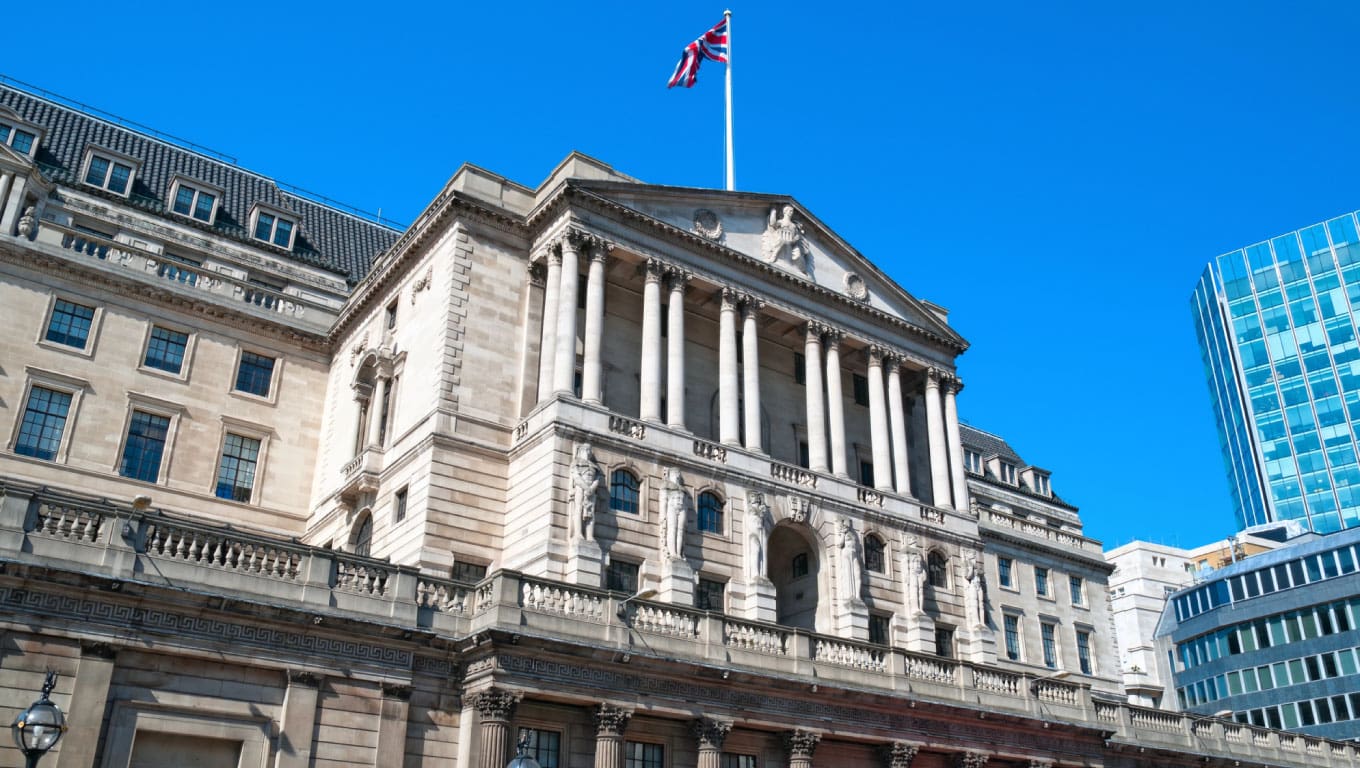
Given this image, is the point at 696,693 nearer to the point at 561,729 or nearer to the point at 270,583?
the point at 561,729

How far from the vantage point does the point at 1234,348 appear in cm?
13350

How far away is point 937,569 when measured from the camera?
154 ft

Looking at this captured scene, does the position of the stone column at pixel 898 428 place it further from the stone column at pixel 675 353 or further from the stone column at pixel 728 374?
the stone column at pixel 675 353

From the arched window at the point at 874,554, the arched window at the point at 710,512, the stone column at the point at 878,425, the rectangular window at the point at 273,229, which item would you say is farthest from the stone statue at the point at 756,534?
the rectangular window at the point at 273,229

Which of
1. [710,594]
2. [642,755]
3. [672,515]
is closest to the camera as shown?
[642,755]

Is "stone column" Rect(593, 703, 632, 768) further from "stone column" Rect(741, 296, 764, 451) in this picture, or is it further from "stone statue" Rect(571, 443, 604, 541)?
"stone column" Rect(741, 296, 764, 451)

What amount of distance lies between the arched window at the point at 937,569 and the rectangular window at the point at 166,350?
31.2 m

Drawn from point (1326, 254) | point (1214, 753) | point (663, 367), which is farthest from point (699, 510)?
point (1326, 254)

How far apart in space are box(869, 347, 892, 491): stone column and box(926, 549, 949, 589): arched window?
10.8 feet

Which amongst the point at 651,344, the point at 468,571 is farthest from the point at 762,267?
the point at 468,571

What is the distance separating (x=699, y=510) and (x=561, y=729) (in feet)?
39.8

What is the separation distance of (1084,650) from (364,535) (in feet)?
131

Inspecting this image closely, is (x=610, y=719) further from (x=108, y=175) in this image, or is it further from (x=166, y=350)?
(x=108, y=175)

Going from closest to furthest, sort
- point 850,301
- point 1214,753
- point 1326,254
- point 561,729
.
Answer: point 561,729 < point 1214,753 < point 850,301 < point 1326,254
